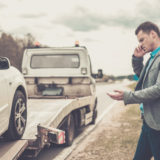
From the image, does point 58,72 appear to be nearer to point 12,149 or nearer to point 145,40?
point 12,149

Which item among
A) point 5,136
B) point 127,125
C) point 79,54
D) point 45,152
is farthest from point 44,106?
point 127,125

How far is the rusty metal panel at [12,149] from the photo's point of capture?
367 cm

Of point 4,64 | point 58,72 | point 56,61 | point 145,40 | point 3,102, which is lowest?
point 58,72

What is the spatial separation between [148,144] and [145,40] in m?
1.06

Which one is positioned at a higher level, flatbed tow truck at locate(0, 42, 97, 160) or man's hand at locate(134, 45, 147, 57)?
man's hand at locate(134, 45, 147, 57)

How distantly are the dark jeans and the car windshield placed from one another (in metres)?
6.20

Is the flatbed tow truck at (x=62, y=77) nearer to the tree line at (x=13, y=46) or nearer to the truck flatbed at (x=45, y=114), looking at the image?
the truck flatbed at (x=45, y=114)

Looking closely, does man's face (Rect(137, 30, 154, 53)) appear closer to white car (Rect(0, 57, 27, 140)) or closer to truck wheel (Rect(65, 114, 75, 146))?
white car (Rect(0, 57, 27, 140))

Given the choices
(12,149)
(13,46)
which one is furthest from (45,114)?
(13,46)

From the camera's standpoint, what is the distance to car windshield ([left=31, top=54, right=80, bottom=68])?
9156mm

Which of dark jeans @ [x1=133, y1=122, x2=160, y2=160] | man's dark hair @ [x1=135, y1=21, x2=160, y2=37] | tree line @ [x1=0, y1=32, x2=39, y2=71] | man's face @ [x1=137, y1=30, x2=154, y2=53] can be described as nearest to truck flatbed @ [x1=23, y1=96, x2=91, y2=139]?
dark jeans @ [x1=133, y1=122, x2=160, y2=160]

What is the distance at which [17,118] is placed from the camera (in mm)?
4398

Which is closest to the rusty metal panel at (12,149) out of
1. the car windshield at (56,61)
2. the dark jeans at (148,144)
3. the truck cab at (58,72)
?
the dark jeans at (148,144)

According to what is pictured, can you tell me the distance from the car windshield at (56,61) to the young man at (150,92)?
6.20 m
